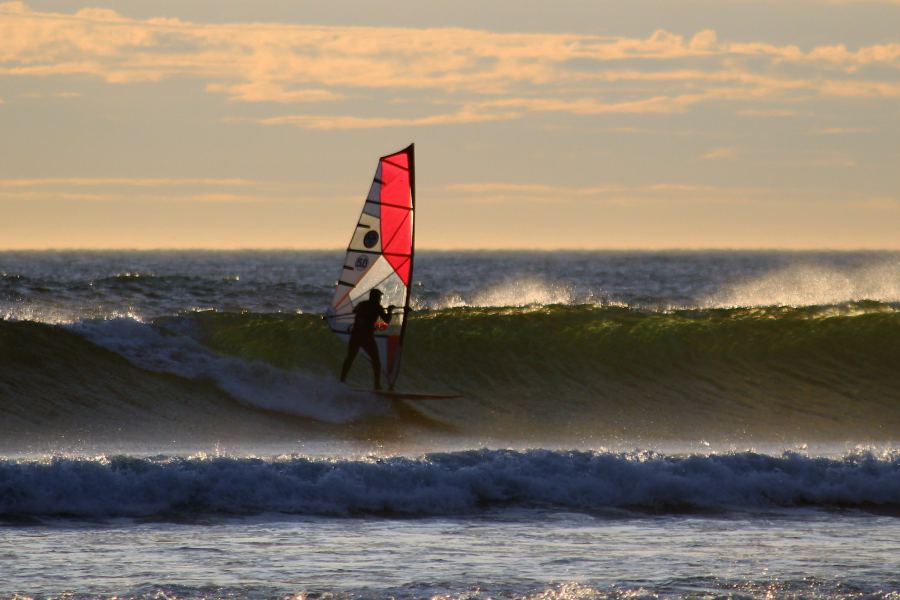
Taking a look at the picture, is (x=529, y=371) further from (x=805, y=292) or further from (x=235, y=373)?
(x=805, y=292)

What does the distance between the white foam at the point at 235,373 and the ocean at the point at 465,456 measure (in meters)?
0.04

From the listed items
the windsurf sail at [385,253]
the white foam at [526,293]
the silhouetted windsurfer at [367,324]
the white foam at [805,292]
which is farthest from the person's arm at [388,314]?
the white foam at [526,293]

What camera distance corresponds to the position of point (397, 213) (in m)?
17.0

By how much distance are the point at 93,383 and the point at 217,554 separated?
8490mm

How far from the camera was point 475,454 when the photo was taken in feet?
41.9

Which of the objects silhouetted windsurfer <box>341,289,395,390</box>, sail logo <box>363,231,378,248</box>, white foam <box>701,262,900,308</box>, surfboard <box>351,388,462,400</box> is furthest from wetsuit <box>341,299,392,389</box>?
white foam <box>701,262,900,308</box>

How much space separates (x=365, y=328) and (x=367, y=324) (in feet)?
0.20

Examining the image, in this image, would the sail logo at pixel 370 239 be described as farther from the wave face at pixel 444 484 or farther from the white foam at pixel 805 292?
the white foam at pixel 805 292

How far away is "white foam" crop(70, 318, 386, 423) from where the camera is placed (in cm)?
1753

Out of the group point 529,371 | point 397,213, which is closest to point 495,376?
point 529,371

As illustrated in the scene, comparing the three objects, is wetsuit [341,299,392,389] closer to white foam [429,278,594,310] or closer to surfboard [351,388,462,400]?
surfboard [351,388,462,400]

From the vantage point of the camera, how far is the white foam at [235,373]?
57.5ft

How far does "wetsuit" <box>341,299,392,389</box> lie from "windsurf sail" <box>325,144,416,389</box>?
0.24 m

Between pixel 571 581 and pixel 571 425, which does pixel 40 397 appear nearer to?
pixel 571 425
